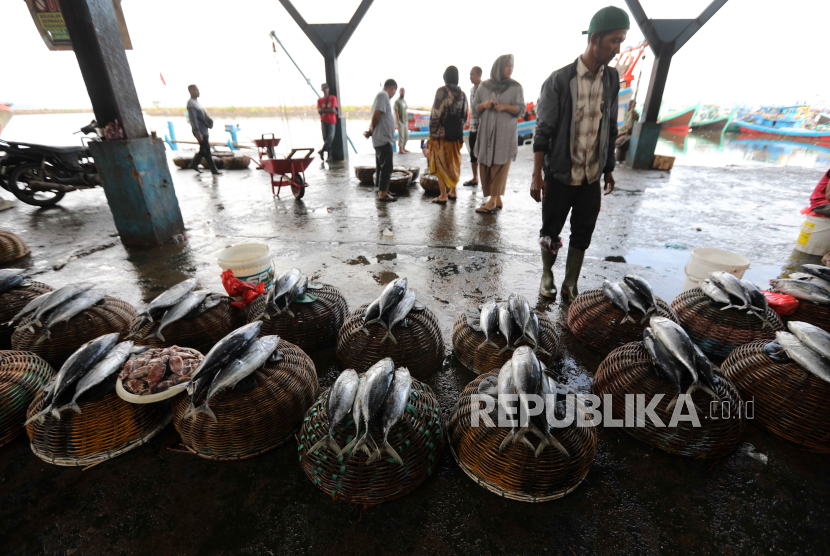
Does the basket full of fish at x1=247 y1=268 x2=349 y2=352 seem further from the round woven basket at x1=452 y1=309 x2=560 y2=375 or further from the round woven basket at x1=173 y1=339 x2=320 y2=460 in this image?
the round woven basket at x1=452 y1=309 x2=560 y2=375

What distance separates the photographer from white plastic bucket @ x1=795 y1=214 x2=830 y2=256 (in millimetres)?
4512

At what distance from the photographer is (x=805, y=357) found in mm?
2021

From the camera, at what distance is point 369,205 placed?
7.38 m

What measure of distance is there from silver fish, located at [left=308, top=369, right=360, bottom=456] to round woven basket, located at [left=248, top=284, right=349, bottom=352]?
1.08m

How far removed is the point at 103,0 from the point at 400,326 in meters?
5.26

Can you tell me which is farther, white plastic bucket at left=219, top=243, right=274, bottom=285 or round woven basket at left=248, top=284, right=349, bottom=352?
white plastic bucket at left=219, top=243, right=274, bottom=285

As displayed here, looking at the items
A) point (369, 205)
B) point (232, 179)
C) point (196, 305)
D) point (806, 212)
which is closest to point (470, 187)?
point (369, 205)

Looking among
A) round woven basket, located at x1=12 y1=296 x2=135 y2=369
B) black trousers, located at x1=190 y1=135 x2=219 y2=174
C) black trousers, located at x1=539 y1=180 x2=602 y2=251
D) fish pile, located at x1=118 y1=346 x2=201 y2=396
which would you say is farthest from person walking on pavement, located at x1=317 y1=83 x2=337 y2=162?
fish pile, located at x1=118 y1=346 x2=201 y2=396

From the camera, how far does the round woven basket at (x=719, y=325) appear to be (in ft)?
8.64

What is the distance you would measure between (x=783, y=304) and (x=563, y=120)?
2.30 metres

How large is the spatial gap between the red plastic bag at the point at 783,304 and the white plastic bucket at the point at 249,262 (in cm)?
424

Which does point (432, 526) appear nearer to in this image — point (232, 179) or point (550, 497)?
point (550, 497)

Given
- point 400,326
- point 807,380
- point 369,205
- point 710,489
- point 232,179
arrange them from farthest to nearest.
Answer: point 232,179 → point 369,205 → point 400,326 → point 807,380 → point 710,489

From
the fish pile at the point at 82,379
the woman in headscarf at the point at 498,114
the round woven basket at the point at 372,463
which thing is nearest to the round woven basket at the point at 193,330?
the fish pile at the point at 82,379
